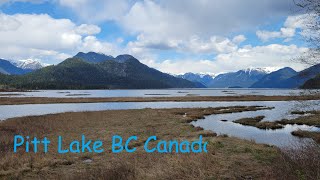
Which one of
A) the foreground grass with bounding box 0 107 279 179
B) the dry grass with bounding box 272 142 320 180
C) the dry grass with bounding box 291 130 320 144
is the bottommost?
the dry grass with bounding box 291 130 320 144

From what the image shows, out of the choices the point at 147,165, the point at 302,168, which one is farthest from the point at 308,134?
the point at 302,168

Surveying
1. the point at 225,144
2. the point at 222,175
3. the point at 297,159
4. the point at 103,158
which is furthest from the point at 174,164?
the point at 225,144

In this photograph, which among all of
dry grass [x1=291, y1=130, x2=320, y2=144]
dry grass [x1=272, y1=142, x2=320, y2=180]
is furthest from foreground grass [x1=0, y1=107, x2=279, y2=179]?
dry grass [x1=291, y1=130, x2=320, y2=144]

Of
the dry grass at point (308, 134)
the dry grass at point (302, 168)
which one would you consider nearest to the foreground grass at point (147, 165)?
the dry grass at point (302, 168)

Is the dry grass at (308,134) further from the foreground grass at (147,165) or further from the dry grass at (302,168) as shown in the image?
the dry grass at (302,168)

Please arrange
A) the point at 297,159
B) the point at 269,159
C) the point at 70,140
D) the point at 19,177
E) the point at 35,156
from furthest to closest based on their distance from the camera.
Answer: the point at 70,140
the point at 35,156
the point at 269,159
the point at 19,177
the point at 297,159

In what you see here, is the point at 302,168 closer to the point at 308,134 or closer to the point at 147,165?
the point at 147,165

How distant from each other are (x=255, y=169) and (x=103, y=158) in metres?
11.0

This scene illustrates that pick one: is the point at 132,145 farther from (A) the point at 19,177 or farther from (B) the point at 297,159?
(B) the point at 297,159

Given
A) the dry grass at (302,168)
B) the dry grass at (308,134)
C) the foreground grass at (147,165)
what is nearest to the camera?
the dry grass at (302,168)

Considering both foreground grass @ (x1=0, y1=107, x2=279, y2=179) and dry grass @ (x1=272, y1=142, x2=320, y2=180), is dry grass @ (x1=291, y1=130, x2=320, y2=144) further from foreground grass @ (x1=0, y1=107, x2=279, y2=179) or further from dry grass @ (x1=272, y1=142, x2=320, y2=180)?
dry grass @ (x1=272, y1=142, x2=320, y2=180)

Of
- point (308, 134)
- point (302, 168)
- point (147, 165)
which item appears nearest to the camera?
point (302, 168)

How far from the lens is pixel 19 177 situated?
15953 mm

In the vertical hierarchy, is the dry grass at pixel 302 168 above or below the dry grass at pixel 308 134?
above
